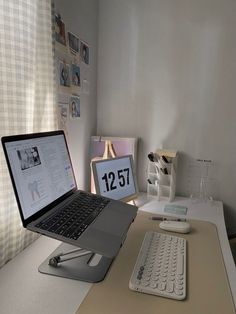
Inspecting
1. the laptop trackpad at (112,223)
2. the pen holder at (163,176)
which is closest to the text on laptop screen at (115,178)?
the pen holder at (163,176)

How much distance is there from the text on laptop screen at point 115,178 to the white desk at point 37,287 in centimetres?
38

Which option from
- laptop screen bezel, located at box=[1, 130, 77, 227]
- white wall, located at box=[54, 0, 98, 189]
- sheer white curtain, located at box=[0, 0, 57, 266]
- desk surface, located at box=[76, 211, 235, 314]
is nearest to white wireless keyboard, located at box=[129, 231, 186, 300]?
desk surface, located at box=[76, 211, 235, 314]

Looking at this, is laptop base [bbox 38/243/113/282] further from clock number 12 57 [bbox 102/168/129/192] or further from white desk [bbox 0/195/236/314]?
clock number 12 57 [bbox 102/168/129/192]

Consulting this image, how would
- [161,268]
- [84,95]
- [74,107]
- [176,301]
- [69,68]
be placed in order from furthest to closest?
[84,95], [74,107], [69,68], [161,268], [176,301]

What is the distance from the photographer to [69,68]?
1279 millimetres

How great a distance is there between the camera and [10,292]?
0.71 m

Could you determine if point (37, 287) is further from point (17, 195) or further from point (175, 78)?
point (175, 78)

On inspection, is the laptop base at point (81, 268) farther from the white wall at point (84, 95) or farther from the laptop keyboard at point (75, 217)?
the white wall at point (84, 95)

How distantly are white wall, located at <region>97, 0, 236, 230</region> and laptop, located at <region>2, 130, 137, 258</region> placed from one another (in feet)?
2.46

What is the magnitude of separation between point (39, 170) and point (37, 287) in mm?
336

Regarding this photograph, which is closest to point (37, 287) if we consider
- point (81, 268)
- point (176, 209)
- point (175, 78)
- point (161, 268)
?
point (81, 268)

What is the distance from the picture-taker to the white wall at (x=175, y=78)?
58.0 inches

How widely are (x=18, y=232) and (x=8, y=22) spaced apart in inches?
27.0

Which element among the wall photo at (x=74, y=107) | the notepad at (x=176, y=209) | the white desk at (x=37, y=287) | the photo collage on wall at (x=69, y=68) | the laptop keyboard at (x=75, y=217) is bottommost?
the white desk at (x=37, y=287)
